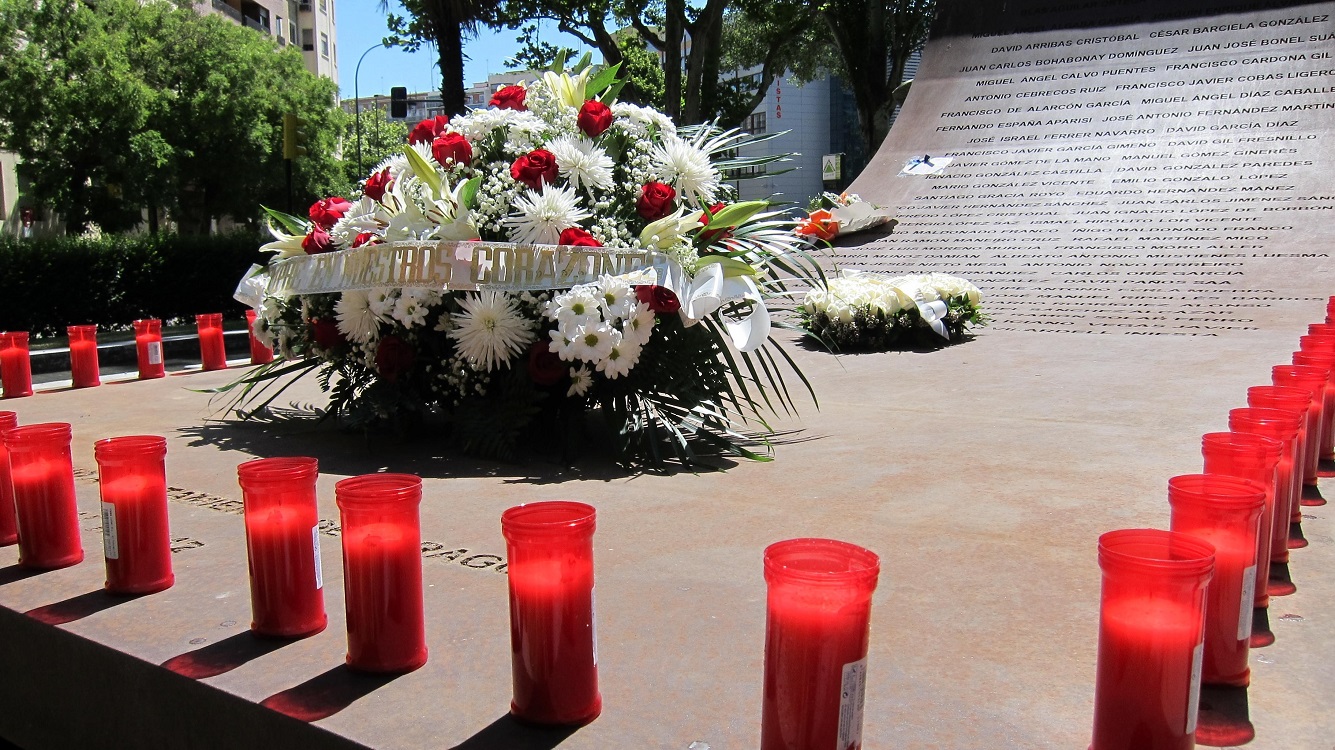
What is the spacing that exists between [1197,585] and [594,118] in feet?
12.7

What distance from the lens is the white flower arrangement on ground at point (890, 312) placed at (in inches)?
353

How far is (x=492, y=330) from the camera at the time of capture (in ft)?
16.3

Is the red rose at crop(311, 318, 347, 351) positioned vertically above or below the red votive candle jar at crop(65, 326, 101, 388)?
above

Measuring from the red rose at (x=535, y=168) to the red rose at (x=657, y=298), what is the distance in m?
0.69

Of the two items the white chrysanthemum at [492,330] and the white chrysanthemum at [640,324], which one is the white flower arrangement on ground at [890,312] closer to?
the white chrysanthemum at [640,324]

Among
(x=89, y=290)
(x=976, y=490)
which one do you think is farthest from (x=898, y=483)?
(x=89, y=290)

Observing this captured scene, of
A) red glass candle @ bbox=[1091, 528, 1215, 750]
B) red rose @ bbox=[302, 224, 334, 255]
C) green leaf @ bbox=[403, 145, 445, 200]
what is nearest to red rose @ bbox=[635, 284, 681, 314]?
green leaf @ bbox=[403, 145, 445, 200]

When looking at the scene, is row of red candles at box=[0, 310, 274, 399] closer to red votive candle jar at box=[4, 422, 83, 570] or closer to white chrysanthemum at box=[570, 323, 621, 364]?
white chrysanthemum at box=[570, 323, 621, 364]

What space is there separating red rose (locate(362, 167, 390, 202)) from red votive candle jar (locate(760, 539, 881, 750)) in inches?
156

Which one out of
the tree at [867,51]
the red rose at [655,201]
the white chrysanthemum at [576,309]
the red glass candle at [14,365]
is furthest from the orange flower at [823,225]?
the tree at [867,51]

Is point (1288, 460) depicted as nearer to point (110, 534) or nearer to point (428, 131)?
point (110, 534)

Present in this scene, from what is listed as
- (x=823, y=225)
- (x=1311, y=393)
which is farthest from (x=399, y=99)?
(x=1311, y=393)

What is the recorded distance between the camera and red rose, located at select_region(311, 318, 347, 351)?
18.0 feet

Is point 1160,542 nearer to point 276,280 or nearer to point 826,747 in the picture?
point 826,747
